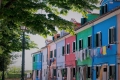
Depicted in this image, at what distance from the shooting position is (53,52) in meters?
42.4

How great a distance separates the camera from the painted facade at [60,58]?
36094 millimetres

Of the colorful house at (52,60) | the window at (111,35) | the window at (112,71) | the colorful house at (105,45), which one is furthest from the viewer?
the colorful house at (52,60)

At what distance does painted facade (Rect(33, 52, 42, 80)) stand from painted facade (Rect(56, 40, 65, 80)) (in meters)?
15.0

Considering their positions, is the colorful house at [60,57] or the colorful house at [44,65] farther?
the colorful house at [44,65]

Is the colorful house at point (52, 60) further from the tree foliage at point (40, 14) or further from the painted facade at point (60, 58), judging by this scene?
the tree foliage at point (40, 14)

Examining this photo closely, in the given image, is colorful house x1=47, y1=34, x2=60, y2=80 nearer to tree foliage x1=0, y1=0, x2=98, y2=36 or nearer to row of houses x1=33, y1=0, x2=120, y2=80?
row of houses x1=33, y1=0, x2=120, y2=80

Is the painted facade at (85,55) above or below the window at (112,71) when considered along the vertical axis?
above

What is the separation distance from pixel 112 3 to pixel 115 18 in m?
3.53

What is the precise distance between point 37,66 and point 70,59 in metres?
24.2

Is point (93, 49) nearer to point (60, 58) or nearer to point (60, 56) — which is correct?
point (60, 56)

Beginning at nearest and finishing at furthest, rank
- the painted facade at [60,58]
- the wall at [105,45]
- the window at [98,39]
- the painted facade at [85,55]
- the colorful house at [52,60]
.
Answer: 1. the wall at [105,45]
2. the window at [98,39]
3. the painted facade at [85,55]
4. the painted facade at [60,58]
5. the colorful house at [52,60]

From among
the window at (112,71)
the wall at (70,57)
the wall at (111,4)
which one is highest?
the wall at (111,4)

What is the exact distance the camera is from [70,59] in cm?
3291

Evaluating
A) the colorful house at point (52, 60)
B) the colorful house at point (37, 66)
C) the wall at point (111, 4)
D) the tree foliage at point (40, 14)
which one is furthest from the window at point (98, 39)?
the colorful house at point (37, 66)
